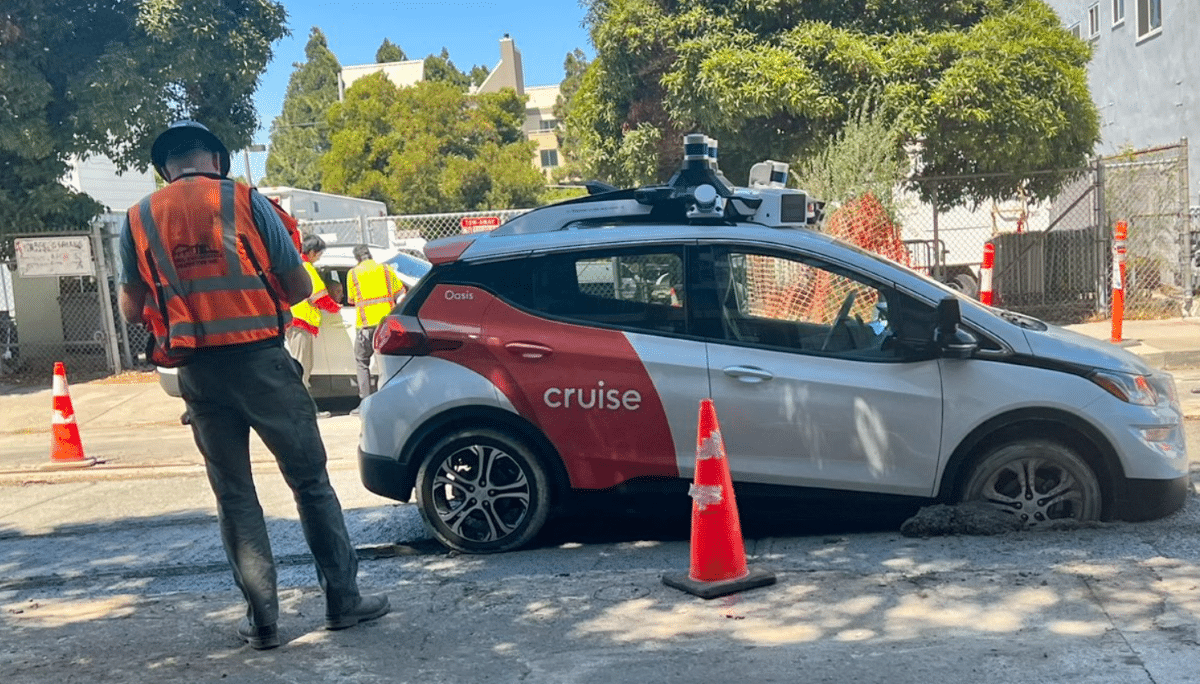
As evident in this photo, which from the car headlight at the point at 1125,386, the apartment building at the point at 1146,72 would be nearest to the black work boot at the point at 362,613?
the car headlight at the point at 1125,386

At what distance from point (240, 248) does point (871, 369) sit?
2998mm

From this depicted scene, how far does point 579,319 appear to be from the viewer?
598 cm

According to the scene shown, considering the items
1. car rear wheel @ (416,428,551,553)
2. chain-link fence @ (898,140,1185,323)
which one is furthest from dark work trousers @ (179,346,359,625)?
chain-link fence @ (898,140,1185,323)

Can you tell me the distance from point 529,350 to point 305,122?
221 ft

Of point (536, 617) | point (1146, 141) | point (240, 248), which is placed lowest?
point (536, 617)

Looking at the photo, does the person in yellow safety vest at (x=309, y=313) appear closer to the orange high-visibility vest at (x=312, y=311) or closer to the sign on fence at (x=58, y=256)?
the orange high-visibility vest at (x=312, y=311)

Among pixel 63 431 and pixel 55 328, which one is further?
pixel 55 328

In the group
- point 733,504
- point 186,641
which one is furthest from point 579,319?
point 186,641

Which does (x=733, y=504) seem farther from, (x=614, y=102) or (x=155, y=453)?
(x=614, y=102)

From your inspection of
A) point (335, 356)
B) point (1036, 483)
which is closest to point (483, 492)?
point (1036, 483)

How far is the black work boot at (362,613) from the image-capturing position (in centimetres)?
475

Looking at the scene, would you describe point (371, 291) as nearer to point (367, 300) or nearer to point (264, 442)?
point (367, 300)

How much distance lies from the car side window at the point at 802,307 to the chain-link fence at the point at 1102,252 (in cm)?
943

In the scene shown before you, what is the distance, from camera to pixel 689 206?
6.21m
